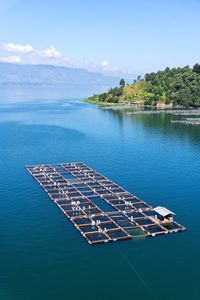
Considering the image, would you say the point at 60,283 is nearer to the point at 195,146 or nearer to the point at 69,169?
the point at 69,169

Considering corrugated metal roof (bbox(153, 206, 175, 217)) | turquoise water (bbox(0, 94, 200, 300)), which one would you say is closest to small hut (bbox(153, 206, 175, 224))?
corrugated metal roof (bbox(153, 206, 175, 217))

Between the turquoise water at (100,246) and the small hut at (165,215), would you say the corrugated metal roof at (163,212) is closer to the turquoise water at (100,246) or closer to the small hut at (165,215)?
the small hut at (165,215)

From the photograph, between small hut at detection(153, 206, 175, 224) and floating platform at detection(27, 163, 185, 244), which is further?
small hut at detection(153, 206, 175, 224)

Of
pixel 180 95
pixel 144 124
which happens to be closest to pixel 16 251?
pixel 144 124

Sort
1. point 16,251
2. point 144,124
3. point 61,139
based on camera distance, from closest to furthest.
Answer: point 16,251
point 61,139
point 144,124

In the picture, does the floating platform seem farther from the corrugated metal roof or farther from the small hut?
the corrugated metal roof
